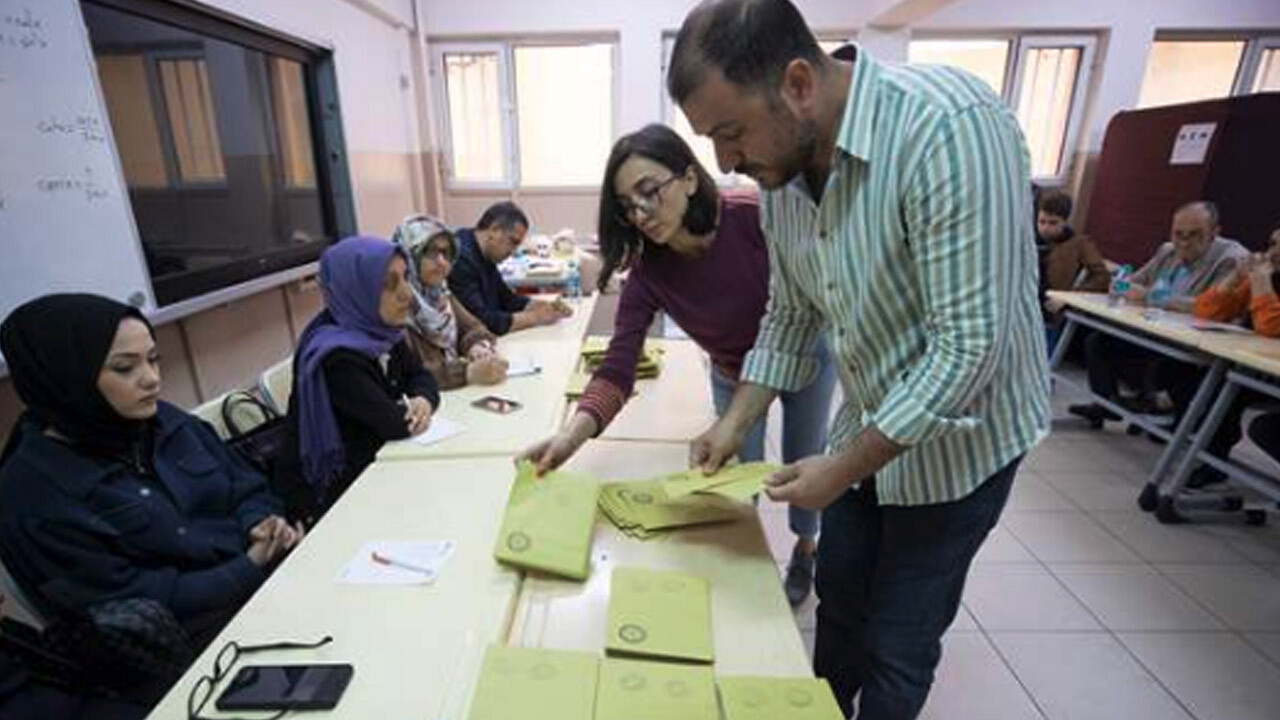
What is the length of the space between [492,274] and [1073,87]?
5104 mm

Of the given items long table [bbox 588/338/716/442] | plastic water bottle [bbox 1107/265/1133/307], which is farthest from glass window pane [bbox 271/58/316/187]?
plastic water bottle [bbox 1107/265/1133/307]

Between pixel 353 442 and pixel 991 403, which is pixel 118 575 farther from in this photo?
pixel 991 403

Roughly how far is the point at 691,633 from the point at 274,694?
0.56 meters

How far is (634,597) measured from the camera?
98cm

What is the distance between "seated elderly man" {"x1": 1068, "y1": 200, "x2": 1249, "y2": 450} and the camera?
3057 millimetres

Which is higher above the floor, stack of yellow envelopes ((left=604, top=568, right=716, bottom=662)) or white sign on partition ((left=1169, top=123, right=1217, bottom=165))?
white sign on partition ((left=1169, top=123, right=1217, bottom=165))

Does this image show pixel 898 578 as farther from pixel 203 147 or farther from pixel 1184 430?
pixel 203 147

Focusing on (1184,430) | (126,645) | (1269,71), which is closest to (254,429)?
(126,645)

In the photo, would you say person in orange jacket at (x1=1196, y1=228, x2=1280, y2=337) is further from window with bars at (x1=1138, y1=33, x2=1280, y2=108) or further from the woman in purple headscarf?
the woman in purple headscarf

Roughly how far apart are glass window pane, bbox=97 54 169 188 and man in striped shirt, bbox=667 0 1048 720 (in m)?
2.03

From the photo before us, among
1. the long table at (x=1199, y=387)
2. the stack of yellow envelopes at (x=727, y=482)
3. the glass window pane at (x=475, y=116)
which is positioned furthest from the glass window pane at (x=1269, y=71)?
the stack of yellow envelopes at (x=727, y=482)

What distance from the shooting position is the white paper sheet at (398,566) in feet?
3.47

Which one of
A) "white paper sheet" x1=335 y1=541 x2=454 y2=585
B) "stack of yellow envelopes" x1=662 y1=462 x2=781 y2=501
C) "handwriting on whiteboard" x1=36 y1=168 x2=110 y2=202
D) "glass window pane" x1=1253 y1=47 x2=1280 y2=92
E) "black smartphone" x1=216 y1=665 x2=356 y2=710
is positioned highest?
"glass window pane" x1=1253 y1=47 x2=1280 y2=92

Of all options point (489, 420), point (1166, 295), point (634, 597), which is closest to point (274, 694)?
point (634, 597)
